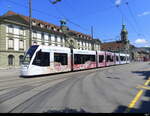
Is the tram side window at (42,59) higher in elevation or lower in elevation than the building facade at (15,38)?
lower

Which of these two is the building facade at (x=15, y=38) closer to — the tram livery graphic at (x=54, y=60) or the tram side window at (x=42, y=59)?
the tram livery graphic at (x=54, y=60)

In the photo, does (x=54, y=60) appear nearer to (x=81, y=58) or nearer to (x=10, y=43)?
(x=81, y=58)

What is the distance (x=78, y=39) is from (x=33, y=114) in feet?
190

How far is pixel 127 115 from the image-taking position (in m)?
4.43

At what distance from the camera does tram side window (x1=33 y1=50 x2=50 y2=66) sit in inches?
541

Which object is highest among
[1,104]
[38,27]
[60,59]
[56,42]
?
[38,27]

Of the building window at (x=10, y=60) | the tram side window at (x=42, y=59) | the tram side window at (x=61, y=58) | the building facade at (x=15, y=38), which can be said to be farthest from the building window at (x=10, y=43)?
the tram side window at (x=42, y=59)

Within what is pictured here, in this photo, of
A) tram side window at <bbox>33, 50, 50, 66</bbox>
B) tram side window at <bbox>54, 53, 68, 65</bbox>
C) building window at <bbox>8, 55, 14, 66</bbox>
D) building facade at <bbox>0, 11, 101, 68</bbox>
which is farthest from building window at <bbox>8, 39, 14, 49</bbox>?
tram side window at <bbox>33, 50, 50, 66</bbox>

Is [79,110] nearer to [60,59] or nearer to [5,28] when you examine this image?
[60,59]

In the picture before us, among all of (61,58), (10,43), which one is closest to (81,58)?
(61,58)

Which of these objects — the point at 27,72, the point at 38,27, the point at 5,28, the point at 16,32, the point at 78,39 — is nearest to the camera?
the point at 27,72

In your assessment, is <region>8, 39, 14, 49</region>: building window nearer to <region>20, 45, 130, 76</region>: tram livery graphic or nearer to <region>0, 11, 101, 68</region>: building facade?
<region>0, 11, 101, 68</region>: building facade

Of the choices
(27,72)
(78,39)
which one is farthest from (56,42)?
(27,72)

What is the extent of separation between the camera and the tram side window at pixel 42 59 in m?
13.7
